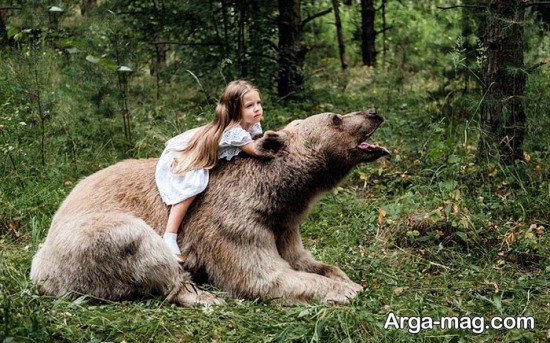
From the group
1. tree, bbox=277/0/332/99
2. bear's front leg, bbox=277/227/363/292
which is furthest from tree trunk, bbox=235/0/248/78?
bear's front leg, bbox=277/227/363/292

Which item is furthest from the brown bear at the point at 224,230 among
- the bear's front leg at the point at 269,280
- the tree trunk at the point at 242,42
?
the tree trunk at the point at 242,42

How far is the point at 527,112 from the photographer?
7590 mm

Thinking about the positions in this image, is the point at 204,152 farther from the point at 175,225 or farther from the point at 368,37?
the point at 368,37

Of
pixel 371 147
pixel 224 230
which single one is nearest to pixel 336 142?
pixel 371 147

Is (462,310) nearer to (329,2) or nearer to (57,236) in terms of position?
(57,236)

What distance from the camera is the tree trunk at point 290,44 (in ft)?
33.1

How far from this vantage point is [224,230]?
5.48 metres

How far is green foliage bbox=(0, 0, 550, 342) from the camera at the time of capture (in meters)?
4.71

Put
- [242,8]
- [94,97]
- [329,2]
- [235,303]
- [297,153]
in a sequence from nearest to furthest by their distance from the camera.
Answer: [235,303] → [297,153] → [94,97] → [242,8] → [329,2]

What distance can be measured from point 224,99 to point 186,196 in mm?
872

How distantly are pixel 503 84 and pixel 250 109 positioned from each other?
2901mm

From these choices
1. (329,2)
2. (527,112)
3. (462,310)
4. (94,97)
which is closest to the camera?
(462,310)

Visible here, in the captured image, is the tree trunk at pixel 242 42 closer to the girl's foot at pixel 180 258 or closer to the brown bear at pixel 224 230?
the brown bear at pixel 224 230

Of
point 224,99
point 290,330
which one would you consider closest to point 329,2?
point 224,99
